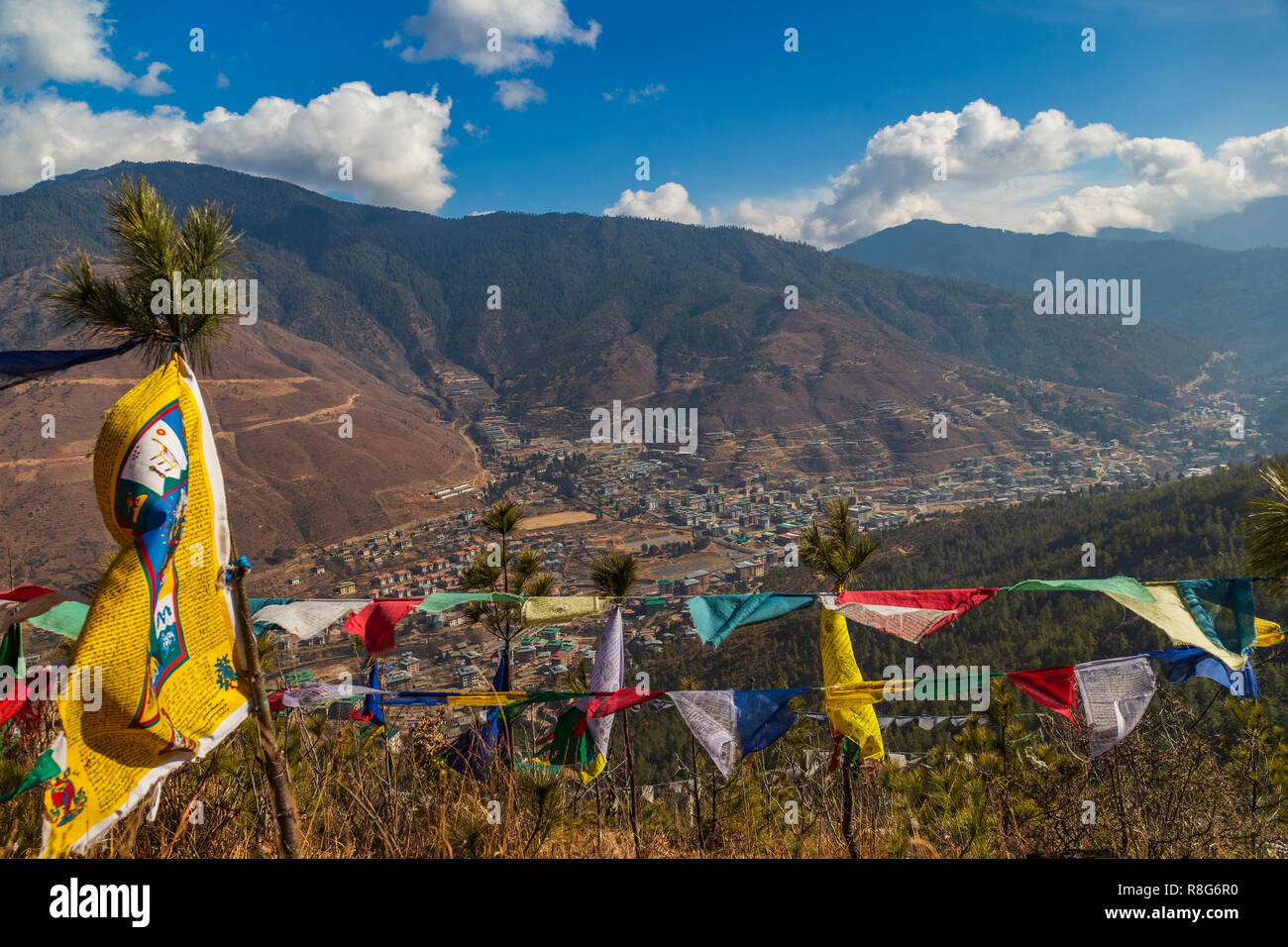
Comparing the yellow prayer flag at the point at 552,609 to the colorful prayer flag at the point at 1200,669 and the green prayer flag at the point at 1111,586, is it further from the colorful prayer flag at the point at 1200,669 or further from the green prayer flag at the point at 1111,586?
the colorful prayer flag at the point at 1200,669

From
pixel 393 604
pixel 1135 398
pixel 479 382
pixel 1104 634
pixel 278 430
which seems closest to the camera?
pixel 393 604

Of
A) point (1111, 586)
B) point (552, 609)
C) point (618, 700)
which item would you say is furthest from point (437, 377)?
point (1111, 586)

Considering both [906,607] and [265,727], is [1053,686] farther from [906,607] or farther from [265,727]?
[265,727]

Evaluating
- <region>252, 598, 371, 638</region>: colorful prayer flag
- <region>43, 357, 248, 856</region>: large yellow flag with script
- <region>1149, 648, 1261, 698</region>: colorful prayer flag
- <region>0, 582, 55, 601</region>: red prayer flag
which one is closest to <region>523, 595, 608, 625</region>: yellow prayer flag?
<region>252, 598, 371, 638</region>: colorful prayer flag

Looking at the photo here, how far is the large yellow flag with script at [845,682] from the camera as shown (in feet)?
11.7

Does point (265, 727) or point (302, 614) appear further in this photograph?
point (302, 614)

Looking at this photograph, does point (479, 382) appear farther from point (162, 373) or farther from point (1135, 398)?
point (162, 373)

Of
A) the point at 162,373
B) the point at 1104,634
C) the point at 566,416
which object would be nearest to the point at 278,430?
the point at 566,416

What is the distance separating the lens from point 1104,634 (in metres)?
29.4

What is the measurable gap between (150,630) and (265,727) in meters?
0.58

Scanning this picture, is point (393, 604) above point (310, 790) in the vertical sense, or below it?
above

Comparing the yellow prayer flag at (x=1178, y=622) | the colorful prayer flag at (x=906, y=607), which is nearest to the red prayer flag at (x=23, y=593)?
the colorful prayer flag at (x=906, y=607)

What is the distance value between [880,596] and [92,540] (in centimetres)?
6644

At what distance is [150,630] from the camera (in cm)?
211
